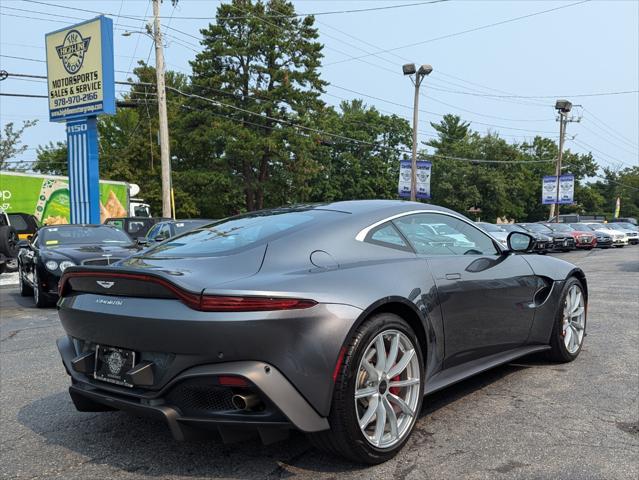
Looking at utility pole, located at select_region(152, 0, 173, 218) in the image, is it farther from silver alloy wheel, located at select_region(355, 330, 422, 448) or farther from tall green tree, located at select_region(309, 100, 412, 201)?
tall green tree, located at select_region(309, 100, 412, 201)

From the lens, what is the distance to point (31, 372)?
4.97m

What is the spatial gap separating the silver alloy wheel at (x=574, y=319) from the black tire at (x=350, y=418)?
8.53 feet

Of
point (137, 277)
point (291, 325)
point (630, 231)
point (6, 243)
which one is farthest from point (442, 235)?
point (630, 231)

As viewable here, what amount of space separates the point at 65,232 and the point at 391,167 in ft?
184

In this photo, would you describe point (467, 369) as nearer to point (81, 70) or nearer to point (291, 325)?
point (291, 325)

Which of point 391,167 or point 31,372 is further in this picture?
point 391,167

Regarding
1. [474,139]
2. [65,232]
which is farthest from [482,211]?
[65,232]

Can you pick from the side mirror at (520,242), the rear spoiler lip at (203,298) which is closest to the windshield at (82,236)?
the side mirror at (520,242)

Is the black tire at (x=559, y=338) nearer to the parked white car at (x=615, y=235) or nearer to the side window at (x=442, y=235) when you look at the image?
the side window at (x=442, y=235)

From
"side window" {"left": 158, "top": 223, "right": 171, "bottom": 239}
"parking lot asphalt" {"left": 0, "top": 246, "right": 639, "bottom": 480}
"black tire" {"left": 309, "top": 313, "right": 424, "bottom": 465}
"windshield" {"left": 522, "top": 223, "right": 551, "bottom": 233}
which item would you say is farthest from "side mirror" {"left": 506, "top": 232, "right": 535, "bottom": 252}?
"windshield" {"left": 522, "top": 223, "right": 551, "bottom": 233}

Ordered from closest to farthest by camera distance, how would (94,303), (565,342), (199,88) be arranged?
(94,303), (565,342), (199,88)

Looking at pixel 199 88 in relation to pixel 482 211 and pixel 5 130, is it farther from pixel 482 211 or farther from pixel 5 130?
pixel 482 211

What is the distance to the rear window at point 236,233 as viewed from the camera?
3277mm

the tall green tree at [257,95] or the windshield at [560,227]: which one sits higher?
the tall green tree at [257,95]
